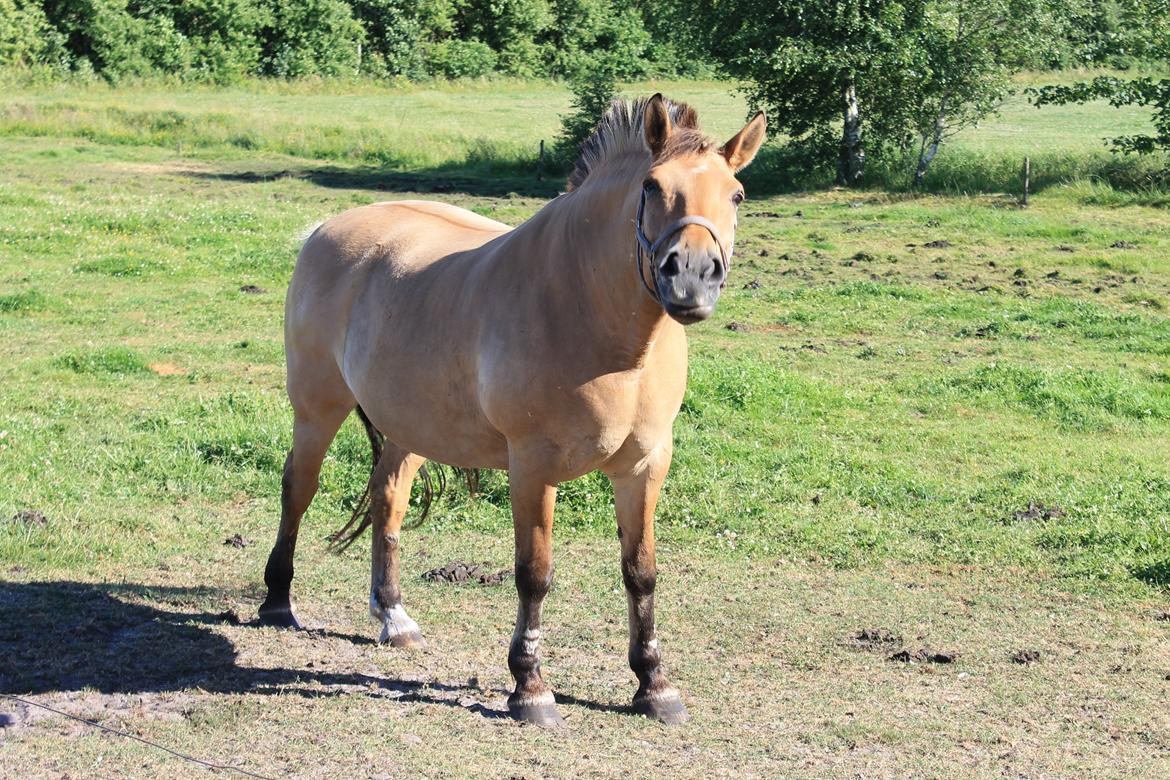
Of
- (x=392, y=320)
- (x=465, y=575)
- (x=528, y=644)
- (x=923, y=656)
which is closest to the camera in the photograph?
(x=528, y=644)

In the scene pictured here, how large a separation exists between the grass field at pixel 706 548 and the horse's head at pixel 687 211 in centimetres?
189

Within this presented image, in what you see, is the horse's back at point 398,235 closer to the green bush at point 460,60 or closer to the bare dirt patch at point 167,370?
the bare dirt patch at point 167,370

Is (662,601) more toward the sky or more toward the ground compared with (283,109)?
more toward the ground

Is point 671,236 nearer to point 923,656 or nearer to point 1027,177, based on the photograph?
point 923,656

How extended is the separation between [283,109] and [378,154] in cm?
949

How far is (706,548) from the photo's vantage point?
304 inches

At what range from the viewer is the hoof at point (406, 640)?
6.09m

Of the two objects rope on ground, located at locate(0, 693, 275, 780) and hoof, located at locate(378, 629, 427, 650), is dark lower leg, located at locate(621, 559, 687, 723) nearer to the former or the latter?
hoof, located at locate(378, 629, 427, 650)

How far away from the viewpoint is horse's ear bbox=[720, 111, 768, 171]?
466 centimetres

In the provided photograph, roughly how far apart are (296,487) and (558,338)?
2238 mm

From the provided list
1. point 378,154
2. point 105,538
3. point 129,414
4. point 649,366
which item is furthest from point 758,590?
point 378,154

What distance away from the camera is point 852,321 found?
46.5ft

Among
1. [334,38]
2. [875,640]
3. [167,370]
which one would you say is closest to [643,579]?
[875,640]

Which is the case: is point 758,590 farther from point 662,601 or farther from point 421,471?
point 421,471
